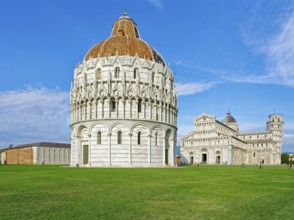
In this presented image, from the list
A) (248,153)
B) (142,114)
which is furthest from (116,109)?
(248,153)

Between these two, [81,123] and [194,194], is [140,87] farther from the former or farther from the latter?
[194,194]

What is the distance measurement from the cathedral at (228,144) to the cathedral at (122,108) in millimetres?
52474

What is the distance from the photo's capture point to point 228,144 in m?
105

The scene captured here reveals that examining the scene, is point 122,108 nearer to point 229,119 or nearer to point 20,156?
point 20,156

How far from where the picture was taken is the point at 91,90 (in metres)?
53.3

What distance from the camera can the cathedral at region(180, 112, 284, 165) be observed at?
107m

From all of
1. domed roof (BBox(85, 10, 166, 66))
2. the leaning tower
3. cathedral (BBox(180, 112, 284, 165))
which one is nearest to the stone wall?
domed roof (BBox(85, 10, 166, 66))

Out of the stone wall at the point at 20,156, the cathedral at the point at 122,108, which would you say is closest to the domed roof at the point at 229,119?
the cathedral at the point at 122,108

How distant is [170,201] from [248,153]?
123478mm

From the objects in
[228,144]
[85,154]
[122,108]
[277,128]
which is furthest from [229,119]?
[85,154]

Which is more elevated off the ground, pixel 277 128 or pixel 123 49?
pixel 123 49

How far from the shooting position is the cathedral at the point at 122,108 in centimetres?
5072

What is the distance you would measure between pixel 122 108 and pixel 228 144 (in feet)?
208

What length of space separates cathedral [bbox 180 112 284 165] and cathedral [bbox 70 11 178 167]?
172 feet
